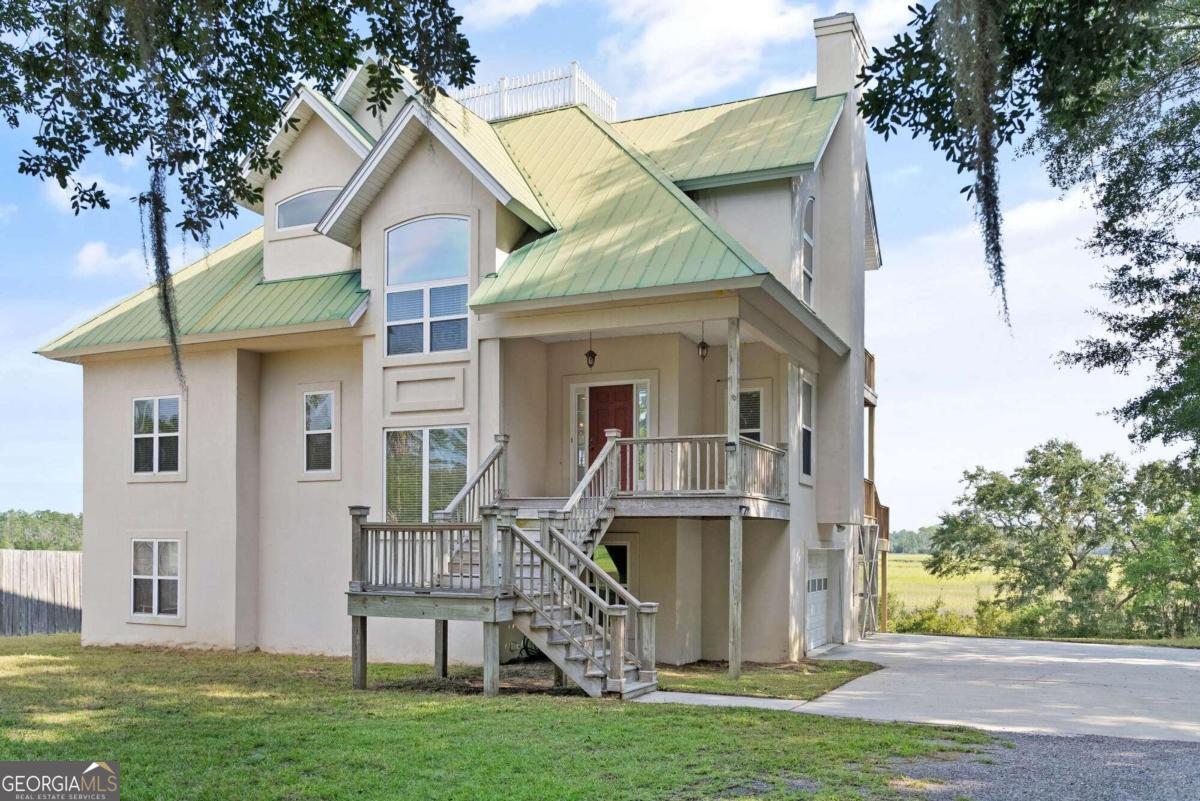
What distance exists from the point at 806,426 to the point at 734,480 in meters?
4.66

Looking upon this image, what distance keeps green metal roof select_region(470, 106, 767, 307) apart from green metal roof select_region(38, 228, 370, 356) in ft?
10.9

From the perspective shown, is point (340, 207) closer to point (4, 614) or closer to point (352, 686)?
point (352, 686)

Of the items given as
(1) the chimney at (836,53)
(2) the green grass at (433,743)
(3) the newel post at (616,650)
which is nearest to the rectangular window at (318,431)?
(2) the green grass at (433,743)

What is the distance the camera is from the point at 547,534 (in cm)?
1279

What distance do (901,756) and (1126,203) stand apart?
1222cm

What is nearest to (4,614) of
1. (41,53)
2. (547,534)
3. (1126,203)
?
(547,534)

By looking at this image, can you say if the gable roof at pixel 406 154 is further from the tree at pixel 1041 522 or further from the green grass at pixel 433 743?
the tree at pixel 1041 522

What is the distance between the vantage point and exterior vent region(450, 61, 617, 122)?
20219 mm

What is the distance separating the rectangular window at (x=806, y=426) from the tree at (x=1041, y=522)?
14107 mm

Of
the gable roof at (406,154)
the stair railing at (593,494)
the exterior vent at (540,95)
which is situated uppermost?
the exterior vent at (540,95)

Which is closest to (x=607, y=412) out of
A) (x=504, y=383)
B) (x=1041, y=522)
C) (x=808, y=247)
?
(x=504, y=383)

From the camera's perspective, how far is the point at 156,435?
19031 mm

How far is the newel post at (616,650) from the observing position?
460 inches

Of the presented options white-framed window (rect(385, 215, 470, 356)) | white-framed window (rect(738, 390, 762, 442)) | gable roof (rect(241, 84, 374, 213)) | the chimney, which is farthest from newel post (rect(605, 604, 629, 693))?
the chimney
